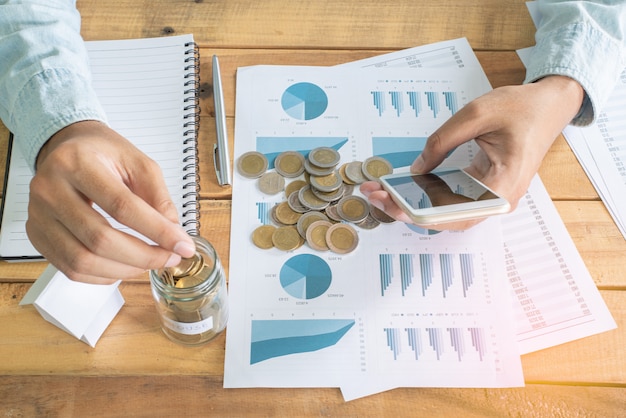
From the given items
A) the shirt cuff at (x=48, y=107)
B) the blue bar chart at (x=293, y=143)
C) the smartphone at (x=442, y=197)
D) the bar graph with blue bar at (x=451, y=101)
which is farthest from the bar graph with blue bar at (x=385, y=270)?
the shirt cuff at (x=48, y=107)

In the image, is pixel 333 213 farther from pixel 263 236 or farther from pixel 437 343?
pixel 437 343

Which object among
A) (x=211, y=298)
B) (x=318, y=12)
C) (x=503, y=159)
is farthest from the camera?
(x=318, y=12)

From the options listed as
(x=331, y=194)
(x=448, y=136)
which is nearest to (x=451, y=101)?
(x=448, y=136)

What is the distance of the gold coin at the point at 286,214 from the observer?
815 mm

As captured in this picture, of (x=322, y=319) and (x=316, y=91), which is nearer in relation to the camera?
(x=322, y=319)

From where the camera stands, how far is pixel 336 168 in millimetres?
863

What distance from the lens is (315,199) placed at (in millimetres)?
835

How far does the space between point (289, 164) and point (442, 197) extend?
10.3 inches

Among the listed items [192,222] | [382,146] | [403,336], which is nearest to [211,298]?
[192,222]

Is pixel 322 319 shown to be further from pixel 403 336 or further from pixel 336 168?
pixel 336 168

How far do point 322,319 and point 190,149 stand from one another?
0.34 m

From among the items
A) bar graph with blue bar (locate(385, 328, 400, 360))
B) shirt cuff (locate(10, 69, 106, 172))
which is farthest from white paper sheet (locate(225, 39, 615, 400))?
shirt cuff (locate(10, 69, 106, 172))

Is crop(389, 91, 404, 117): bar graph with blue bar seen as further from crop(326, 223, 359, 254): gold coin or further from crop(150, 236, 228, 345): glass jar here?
crop(150, 236, 228, 345): glass jar

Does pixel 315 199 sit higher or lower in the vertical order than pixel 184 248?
lower
